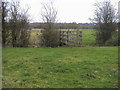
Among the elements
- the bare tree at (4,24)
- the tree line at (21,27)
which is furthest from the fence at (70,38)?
the bare tree at (4,24)

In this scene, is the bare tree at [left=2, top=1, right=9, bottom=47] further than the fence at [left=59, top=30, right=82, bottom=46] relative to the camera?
No

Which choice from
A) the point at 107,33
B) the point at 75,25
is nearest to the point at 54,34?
the point at 75,25

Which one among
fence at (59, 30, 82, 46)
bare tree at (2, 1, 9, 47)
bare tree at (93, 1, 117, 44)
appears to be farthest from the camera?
bare tree at (93, 1, 117, 44)

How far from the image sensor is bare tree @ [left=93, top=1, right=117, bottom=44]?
1861 centimetres

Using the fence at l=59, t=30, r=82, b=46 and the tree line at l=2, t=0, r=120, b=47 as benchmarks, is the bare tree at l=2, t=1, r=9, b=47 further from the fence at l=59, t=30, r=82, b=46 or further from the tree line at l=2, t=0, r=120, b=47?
the fence at l=59, t=30, r=82, b=46

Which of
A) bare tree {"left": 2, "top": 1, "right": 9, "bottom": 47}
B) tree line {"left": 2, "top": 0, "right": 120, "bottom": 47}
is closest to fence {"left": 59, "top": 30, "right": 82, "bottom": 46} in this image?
tree line {"left": 2, "top": 0, "right": 120, "bottom": 47}

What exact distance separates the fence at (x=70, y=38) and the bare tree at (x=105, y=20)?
3.07 m

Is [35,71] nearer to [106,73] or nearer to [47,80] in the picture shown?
[47,80]

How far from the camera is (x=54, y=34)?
15.7 m

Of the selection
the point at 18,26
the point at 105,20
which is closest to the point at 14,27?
the point at 18,26

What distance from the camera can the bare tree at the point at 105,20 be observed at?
18609mm

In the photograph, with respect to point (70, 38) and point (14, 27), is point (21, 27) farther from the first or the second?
point (70, 38)

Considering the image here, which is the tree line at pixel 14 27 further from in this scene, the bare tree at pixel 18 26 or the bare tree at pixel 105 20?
the bare tree at pixel 105 20

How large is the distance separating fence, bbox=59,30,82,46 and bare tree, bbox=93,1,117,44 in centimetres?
307
